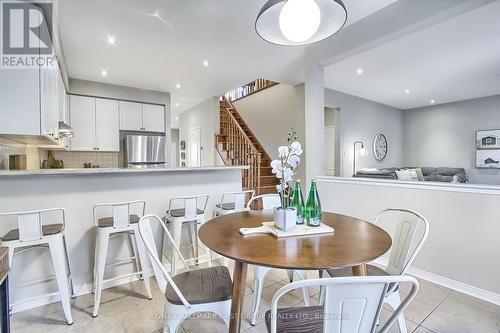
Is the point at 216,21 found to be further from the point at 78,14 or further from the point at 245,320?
the point at 245,320

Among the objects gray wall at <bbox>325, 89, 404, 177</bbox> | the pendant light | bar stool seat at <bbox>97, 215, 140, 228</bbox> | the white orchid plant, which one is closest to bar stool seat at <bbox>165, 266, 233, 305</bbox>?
the white orchid plant

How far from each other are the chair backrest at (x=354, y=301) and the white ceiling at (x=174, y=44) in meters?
2.48

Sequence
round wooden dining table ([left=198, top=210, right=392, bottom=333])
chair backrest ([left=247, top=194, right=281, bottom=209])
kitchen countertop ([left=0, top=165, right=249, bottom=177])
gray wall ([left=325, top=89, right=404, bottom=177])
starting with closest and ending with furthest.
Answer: round wooden dining table ([left=198, top=210, right=392, bottom=333])
kitchen countertop ([left=0, top=165, right=249, bottom=177])
chair backrest ([left=247, top=194, right=281, bottom=209])
gray wall ([left=325, top=89, right=404, bottom=177])

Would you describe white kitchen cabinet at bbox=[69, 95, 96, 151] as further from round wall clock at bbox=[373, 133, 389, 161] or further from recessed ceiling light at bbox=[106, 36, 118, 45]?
round wall clock at bbox=[373, 133, 389, 161]

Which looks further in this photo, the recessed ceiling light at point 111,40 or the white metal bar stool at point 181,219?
the recessed ceiling light at point 111,40

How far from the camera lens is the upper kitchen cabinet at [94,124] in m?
4.35

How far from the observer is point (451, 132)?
21.9 ft

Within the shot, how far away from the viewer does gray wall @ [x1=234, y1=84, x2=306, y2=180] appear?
4.83 metres

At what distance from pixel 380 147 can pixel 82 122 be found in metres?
6.83

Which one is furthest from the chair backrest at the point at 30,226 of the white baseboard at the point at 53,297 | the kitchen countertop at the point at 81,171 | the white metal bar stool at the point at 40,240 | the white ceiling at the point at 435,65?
the white ceiling at the point at 435,65

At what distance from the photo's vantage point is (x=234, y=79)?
15.3 ft

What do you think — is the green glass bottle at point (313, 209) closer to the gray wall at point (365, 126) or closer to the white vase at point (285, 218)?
the white vase at point (285, 218)

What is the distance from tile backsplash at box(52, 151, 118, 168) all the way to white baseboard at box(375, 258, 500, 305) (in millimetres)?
5132

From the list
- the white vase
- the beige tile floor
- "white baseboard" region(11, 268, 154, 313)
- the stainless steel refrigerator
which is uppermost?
the stainless steel refrigerator
